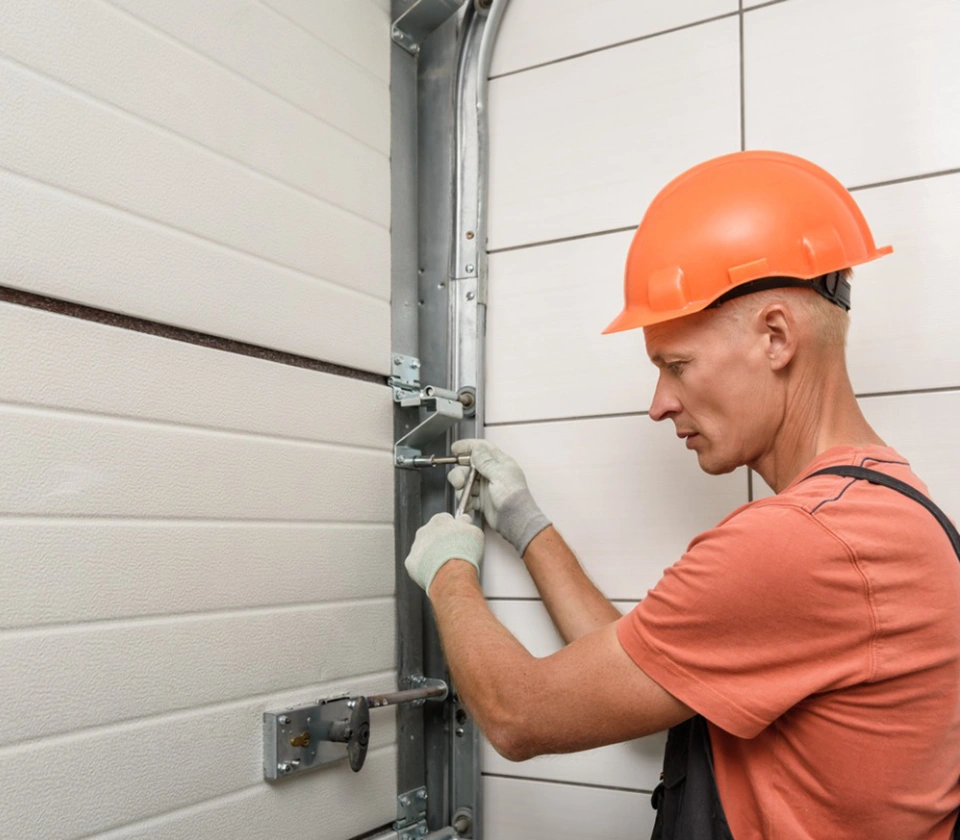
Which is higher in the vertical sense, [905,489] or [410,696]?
[905,489]

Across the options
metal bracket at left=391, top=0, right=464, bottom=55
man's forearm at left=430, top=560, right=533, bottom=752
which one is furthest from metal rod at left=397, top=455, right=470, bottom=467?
metal bracket at left=391, top=0, right=464, bottom=55

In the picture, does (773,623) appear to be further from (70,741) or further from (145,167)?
(145,167)

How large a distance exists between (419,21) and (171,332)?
991 millimetres

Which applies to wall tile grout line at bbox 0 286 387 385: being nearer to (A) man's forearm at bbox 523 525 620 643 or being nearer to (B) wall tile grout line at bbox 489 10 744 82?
(A) man's forearm at bbox 523 525 620 643

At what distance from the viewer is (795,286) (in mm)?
1217

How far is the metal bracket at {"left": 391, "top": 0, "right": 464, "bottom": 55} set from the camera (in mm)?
1854

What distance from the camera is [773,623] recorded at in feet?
3.40

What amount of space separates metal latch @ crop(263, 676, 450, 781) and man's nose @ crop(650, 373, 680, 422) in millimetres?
709

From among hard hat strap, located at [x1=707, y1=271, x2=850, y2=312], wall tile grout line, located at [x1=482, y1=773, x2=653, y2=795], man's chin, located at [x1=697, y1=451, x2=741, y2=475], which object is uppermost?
hard hat strap, located at [x1=707, y1=271, x2=850, y2=312]

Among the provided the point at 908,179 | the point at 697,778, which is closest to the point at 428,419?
the point at 697,778

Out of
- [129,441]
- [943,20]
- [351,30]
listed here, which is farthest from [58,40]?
[943,20]

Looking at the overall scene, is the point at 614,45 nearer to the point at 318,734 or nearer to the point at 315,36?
the point at 315,36

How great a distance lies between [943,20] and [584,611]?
1187mm

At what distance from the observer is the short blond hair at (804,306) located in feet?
4.00
